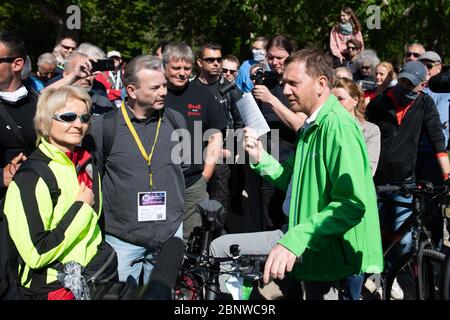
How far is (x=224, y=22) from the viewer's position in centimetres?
1791

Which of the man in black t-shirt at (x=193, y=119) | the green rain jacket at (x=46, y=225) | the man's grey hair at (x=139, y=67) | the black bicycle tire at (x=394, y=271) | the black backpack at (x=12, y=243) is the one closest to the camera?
the black backpack at (x=12, y=243)

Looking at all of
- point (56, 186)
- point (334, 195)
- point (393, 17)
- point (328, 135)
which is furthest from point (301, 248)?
point (393, 17)

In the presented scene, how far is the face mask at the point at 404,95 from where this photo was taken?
17.6 ft

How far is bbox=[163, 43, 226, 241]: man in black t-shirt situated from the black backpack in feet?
6.45

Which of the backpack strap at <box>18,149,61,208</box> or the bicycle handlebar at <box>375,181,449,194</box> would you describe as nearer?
the backpack strap at <box>18,149,61,208</box>

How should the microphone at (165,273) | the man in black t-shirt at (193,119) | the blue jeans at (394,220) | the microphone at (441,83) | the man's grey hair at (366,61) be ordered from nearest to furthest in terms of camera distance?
the microphone at (165,273)
the microphone at (441,83)
the blue jeans at (394,220)
the man in black t-shirt at (193,119)
the man's grey hair at (366,61)

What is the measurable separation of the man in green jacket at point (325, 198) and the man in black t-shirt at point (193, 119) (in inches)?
70.9

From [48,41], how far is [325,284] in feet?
68.1

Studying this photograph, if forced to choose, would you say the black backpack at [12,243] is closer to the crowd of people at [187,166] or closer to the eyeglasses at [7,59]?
the crowd of people at [187,166]

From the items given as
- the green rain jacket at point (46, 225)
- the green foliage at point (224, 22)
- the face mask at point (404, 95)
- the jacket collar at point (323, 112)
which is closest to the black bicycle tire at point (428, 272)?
the face mask at point (404, 95)

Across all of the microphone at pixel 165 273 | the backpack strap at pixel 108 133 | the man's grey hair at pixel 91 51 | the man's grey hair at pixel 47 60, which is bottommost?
the microphone at pixel 165 273

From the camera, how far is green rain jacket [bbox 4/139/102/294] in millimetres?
2773

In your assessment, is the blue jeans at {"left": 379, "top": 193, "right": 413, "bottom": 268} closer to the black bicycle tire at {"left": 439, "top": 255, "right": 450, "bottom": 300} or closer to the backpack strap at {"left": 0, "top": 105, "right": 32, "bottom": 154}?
the black bicycle tire at {"left": 439, "top": 255, "right": 450, "bottom": 300}

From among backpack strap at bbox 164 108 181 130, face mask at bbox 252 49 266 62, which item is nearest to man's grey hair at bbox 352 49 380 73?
face mask at bbox 252 49 266 62
